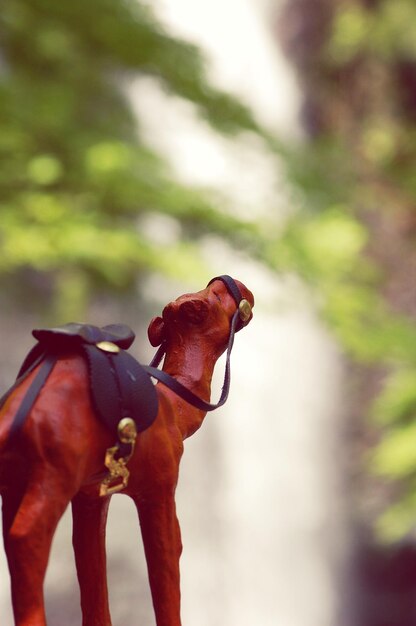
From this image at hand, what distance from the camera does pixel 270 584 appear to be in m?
3.68

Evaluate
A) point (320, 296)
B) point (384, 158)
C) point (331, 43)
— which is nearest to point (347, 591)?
point (320, 296)

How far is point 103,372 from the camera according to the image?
29.3 inches

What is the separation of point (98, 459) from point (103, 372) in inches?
3.2

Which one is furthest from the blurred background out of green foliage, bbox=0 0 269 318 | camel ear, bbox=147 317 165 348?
camel ear, bbox=147 317 165 348

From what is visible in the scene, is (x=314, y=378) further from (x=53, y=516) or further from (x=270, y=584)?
(x=53, y=516)

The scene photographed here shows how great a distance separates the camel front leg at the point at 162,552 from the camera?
776 mm

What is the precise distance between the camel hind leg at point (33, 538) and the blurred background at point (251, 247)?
1.39 meters

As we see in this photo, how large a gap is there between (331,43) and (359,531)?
9.26 ft

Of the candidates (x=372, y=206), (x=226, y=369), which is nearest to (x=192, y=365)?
(x=226, y=369)

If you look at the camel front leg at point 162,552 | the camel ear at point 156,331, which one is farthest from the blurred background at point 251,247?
the camel front leg at point 162,552

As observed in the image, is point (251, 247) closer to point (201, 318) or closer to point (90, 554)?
point (201, 318)

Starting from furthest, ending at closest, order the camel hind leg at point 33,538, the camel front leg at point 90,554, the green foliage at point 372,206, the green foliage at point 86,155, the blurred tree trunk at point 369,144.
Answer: the blurred tree trunk at point 369,144 → the green foliage at point 372,206 → the green foliage at point 86,155 → the camel front leg at point 90,554 → the camel hind leg at point 33,538

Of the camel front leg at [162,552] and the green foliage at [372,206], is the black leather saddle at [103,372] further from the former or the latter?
the green foliage at [372,206]

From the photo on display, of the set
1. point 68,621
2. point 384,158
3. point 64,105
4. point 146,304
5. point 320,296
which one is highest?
point 384,158
